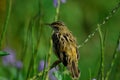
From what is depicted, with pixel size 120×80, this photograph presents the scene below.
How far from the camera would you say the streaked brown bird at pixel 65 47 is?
4109 millimetres

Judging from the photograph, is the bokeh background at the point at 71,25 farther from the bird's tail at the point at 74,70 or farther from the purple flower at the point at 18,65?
the bird's tail at the point at 74,70

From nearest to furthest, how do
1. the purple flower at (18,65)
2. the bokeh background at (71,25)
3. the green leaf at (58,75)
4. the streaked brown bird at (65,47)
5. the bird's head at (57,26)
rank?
the green leaf at (58,75) < the streaked brown bird at (65,47) < the bird's head at (57,26) < the purple flower at (18,65) < the bokeh background at (71,25)

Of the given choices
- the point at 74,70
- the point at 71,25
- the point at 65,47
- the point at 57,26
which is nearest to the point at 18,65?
the point at 57,26

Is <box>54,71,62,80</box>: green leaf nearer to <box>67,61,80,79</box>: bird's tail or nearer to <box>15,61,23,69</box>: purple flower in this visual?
<box>67,61,80,79</box>: bird's tail

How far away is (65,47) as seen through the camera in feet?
14.2

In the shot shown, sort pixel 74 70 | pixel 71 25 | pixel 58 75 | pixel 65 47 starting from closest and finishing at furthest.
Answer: pixel 58 75, pixel 74 70, pixel 65 47, pixel 71 25

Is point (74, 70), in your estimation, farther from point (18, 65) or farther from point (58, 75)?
point (18, 65)

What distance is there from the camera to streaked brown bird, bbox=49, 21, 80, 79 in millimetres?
4109

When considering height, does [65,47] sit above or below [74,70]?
above

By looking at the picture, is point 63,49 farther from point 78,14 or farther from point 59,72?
point 78,14

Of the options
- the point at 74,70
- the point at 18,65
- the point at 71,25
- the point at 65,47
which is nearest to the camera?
the point at 74,70

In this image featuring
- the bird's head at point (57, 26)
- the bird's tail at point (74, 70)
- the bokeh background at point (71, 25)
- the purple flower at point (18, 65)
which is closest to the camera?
the bird's tail at point (74, 70)

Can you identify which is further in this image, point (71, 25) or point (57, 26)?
point (71, 25)

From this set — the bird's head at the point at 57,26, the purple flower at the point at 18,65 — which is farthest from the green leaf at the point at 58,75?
the purple flower at the point at 18,65
